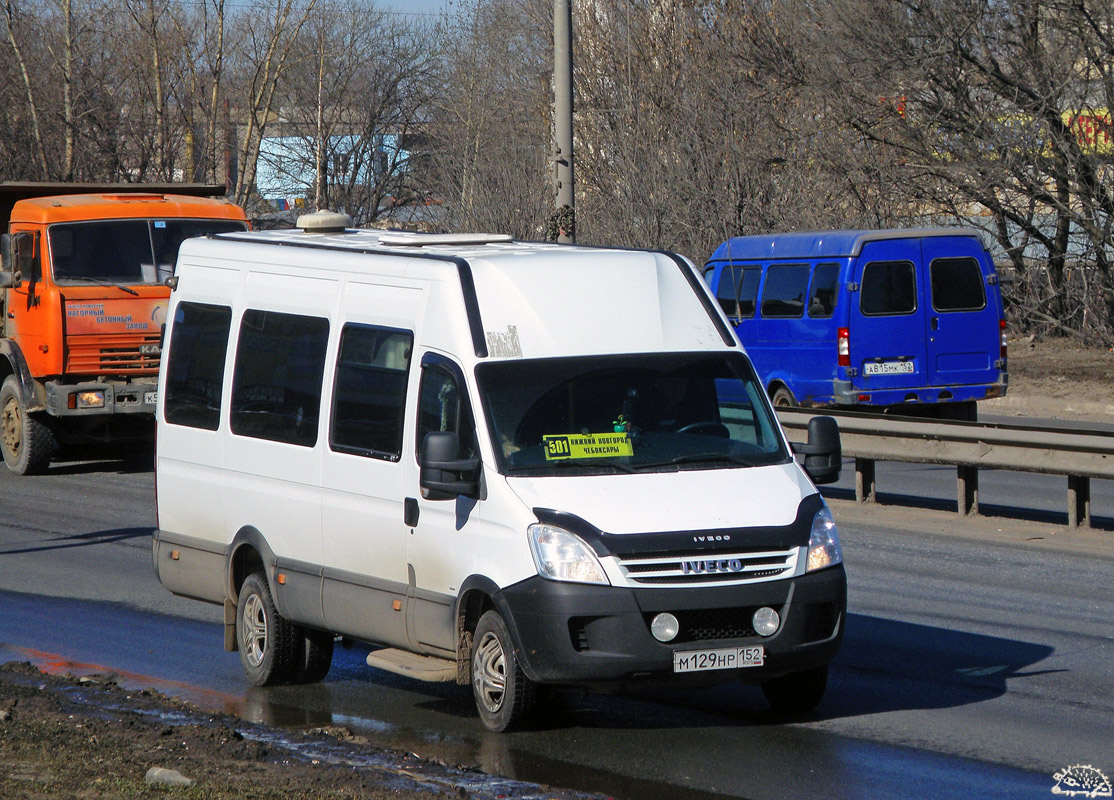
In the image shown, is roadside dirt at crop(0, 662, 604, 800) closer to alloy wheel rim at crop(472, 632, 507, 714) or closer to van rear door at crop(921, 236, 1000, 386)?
alloy wheel rim at crop(472, 632, 507, 714)

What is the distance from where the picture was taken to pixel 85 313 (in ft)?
54.7

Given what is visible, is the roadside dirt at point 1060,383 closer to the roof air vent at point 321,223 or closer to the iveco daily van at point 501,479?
the roof air vent at point 321,223

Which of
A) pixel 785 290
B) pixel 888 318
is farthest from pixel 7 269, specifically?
pixel 888 318

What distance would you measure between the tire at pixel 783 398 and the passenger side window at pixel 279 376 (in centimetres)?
1096

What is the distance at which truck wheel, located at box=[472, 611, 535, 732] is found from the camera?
6.60m

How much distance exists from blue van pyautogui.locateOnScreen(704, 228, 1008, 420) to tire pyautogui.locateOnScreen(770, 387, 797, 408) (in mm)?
34

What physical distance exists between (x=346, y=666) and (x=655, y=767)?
110 inches

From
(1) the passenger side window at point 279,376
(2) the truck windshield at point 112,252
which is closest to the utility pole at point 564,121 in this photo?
(2) the truck windshield at point 112,252

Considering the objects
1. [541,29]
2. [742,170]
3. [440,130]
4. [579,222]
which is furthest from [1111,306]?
[440,130]

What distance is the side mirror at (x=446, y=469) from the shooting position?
6.68 m

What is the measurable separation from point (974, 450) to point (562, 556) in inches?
299

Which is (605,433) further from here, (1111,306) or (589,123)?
(589,123)

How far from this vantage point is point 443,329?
283 inches

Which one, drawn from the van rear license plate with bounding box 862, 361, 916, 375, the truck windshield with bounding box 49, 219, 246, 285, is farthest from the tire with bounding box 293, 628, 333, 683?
the van rear license plate with bounding box 862, 361, 916, 375
